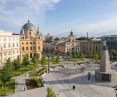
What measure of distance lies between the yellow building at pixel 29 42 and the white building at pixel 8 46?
2667 mm

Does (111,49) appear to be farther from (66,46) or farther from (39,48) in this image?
(39,48)

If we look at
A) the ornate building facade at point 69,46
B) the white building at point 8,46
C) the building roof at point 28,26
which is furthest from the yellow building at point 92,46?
the white building at point 8,46

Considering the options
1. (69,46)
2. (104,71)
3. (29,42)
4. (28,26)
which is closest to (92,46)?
(69,46)

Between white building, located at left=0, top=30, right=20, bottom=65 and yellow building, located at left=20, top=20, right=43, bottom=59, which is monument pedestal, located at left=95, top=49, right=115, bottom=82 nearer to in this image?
white building, located at left=0, top=30, right=20, bottom=65

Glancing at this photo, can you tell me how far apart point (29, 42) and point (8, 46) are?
38.7ft

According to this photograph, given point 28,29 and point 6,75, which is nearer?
point 6,75

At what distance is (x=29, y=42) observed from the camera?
2331 inches

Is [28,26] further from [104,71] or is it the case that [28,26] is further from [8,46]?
[104,71]

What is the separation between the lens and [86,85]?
80.8 feet

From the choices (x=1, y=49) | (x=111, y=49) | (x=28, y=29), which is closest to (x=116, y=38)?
(x=111, y=49)

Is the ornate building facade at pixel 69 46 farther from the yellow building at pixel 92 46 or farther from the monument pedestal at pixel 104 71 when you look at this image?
the monument pedestal at pixel 104 71

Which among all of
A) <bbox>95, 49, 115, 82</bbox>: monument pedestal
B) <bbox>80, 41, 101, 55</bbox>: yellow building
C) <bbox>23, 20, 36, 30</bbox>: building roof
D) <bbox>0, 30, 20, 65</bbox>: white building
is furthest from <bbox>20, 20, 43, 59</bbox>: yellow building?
<bbox>95, 49, 115, 82</bbox>: monument pedestal

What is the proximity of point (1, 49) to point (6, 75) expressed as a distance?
25.7 metres

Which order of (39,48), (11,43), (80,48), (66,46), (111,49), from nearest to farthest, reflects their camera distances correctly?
(11,43)
(39,48)
(111,49)
(66,46)
(80,48)
